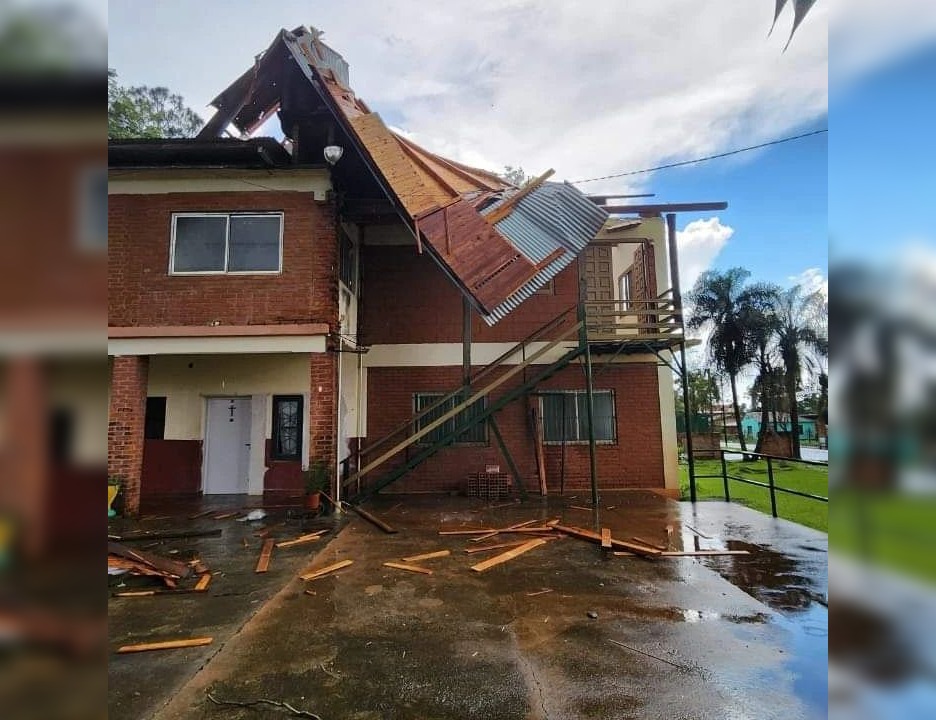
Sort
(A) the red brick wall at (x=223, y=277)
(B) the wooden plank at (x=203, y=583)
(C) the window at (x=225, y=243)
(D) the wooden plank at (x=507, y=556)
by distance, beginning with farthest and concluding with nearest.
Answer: (C) the window at (x=225, y=243) → (A) the red brick wall at (x=223, y=277) → (D) the wooden plank at (x=507, y=556) → (B) the wooden plank at (x=203, y=583)

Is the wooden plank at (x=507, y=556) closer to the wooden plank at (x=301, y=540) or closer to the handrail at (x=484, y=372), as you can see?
the wooden plank at (x=301, y=540)

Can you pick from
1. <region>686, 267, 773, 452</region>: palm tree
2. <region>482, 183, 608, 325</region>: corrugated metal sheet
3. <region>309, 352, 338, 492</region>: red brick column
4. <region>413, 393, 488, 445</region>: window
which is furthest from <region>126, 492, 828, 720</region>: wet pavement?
<region>686, 267, 773, 452</region>: palm tree

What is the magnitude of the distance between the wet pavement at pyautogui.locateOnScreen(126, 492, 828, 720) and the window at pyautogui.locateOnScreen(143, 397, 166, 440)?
5318mm

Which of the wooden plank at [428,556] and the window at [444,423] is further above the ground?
the window at [444,423]

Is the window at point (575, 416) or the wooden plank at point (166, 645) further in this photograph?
the window at point (575, 416)

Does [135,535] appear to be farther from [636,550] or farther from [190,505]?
[636,550]

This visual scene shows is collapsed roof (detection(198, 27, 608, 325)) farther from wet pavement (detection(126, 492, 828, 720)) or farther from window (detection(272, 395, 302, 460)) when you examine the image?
window (detection(272, 395, 302, 460))

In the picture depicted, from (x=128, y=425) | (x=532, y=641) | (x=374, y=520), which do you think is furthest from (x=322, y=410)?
(x=532, y=641)

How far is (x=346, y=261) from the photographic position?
9.54 m

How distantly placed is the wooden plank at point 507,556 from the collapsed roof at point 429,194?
122 inches

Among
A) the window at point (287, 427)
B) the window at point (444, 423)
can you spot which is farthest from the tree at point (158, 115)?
the window at point (444, 423)

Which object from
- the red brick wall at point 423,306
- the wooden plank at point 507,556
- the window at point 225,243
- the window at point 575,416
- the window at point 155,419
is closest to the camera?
the wooden plank at point 507,556

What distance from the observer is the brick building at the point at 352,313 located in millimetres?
7719

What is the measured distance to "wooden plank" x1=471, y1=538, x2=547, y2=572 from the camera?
518 centimetres
